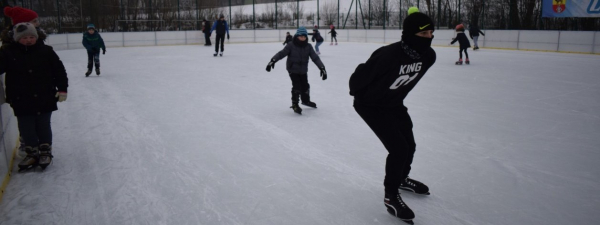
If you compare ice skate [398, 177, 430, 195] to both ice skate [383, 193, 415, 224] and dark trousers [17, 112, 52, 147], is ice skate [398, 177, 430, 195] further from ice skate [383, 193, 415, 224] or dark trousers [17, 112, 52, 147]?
dark trousers [17, 112, 52, 147]

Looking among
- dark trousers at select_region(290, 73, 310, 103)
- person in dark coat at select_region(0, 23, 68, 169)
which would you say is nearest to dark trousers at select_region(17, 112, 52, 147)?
person in dark coat at select_region(0, 23, 68, 169)

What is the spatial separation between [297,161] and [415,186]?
3.71 feet

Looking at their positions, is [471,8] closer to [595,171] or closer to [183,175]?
[595,171]

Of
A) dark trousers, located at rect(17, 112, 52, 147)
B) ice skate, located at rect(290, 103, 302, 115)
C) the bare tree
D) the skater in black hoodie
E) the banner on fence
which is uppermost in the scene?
the bare tree

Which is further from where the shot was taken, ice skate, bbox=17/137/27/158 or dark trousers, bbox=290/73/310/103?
dark trousers, bbox=290/73/310/103

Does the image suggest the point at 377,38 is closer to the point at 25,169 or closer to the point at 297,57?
the point at 297,57

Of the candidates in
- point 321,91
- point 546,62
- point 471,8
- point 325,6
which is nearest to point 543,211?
point 321,91

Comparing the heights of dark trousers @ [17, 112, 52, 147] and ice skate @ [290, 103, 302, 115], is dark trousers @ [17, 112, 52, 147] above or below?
above

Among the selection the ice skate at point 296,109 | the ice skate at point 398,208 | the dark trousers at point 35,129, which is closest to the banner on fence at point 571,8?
the ice skate at point 296,109

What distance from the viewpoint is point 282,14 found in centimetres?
2912

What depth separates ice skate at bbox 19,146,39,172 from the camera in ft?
11.7

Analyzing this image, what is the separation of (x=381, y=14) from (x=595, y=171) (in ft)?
78.8

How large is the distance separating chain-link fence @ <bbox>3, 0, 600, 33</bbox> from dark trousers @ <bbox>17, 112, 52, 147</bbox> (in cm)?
875

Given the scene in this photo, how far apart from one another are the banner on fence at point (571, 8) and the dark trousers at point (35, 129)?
16.8m
